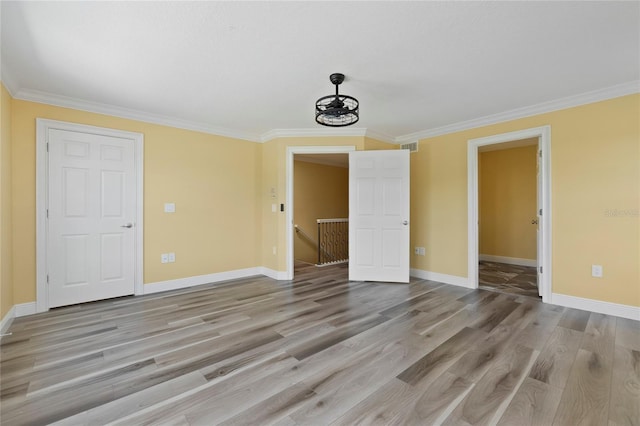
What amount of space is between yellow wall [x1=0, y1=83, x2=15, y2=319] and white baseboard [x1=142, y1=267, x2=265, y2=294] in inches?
50.3

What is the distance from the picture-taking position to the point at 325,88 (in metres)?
3.03

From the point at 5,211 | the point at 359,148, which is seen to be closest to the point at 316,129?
the point at 359,148

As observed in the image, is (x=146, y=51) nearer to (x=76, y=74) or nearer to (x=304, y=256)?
(x=76, y=74)

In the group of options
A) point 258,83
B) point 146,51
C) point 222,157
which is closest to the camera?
point 146,51

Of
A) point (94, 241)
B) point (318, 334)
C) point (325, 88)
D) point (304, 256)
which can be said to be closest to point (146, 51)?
point (325, 88)

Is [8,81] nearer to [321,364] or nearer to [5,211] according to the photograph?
Result: [5,211]

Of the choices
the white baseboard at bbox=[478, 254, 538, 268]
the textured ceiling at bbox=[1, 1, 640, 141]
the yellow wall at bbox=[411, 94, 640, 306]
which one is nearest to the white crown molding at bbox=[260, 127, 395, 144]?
the textured ceiling at bbox=[1, 1, 640, 141]

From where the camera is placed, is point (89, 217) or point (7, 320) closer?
point (7, 320)

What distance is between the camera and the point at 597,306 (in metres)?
3.15

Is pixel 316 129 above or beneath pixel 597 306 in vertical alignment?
above

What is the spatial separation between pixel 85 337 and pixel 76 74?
2.45m

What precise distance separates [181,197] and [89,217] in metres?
1.09

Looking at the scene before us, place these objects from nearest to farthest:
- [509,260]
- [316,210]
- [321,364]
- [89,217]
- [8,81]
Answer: [321,364]
[8,81]
[89,217]
[509,260]
[316,210]

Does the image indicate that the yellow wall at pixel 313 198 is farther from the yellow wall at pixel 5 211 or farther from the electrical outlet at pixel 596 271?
the electrical outlet at pixel 596 271
